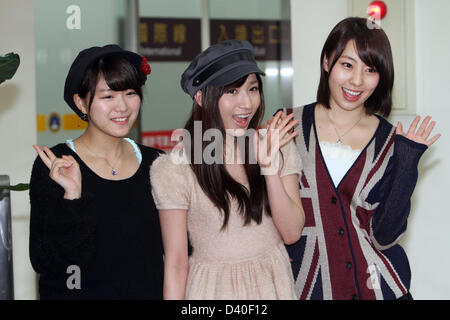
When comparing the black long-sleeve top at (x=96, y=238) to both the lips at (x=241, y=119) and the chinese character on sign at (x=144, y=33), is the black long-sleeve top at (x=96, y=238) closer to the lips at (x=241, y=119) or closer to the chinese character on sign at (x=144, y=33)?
the lips at (x=241, y=119)

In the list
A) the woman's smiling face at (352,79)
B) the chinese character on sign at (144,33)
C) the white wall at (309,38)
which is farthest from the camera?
the chinese character on sign at (144,33)

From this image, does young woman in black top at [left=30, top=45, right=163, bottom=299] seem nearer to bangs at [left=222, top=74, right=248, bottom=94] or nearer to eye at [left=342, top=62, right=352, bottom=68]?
bangs at [left=222, top=74, right=248, bottom=94]

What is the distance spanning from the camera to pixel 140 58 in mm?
1753

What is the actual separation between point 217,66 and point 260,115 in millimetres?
221

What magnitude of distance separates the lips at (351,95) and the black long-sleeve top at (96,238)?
71 cm

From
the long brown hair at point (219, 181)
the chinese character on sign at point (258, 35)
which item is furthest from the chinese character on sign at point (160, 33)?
the long brown hair at point (219, 181)

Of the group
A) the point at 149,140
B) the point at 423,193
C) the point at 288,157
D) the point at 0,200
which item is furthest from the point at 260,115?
the point at 149,140

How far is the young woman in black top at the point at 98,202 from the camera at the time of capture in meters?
1.56

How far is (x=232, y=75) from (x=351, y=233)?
0.63m

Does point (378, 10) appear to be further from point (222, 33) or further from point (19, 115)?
point (222, 33)

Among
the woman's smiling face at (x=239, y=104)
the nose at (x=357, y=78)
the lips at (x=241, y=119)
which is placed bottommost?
the lips at (x=241, y=119)

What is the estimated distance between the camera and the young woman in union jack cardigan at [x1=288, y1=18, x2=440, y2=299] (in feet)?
5.63

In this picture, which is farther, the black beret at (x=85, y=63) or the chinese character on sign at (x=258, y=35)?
the chinese character on sign at (x=258, y=35)

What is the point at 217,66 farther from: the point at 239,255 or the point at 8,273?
the point at 8,273
